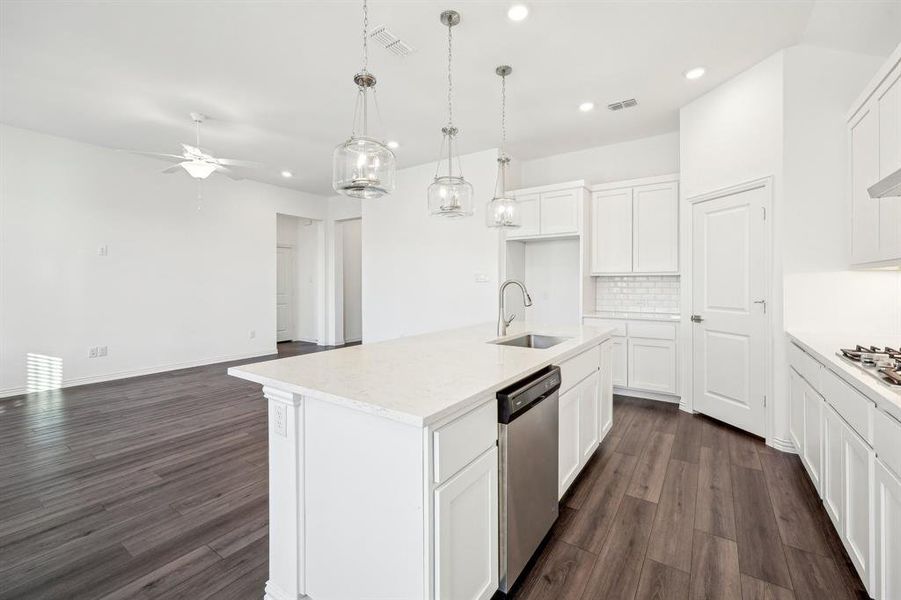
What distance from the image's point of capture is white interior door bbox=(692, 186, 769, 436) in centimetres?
310

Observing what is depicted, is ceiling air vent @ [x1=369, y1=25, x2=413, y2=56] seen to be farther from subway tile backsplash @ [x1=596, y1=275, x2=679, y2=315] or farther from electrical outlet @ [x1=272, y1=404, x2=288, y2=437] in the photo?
subway tile backsplash @ [x1=596, y1=275, x2=679, y2=315]

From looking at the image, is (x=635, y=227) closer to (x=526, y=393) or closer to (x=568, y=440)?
(x=568, y=440)

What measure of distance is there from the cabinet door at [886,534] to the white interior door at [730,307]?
190 centimetres

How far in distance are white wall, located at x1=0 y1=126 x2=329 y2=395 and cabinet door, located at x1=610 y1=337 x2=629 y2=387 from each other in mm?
5626

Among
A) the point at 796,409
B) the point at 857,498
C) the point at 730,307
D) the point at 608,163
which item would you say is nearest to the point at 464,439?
the point at 857,498

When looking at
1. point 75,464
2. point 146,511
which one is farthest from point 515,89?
point 75,464

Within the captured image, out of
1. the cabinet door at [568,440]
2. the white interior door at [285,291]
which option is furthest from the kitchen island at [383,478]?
the white interior door at [285,291]

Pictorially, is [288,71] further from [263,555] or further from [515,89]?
[263,555]

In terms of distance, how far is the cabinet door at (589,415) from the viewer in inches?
93.5

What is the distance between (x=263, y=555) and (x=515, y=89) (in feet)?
12.4

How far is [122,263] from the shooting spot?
16.7 ft

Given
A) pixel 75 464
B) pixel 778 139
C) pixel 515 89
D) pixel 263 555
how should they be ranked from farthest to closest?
1. pixel 515 89
2. pixel 778 139
3. pixel 75 464
4. pixel 263 555

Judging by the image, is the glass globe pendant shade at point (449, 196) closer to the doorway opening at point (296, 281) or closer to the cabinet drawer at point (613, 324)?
the cabinet drawer at point (613, 324)

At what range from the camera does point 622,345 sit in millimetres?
4270
